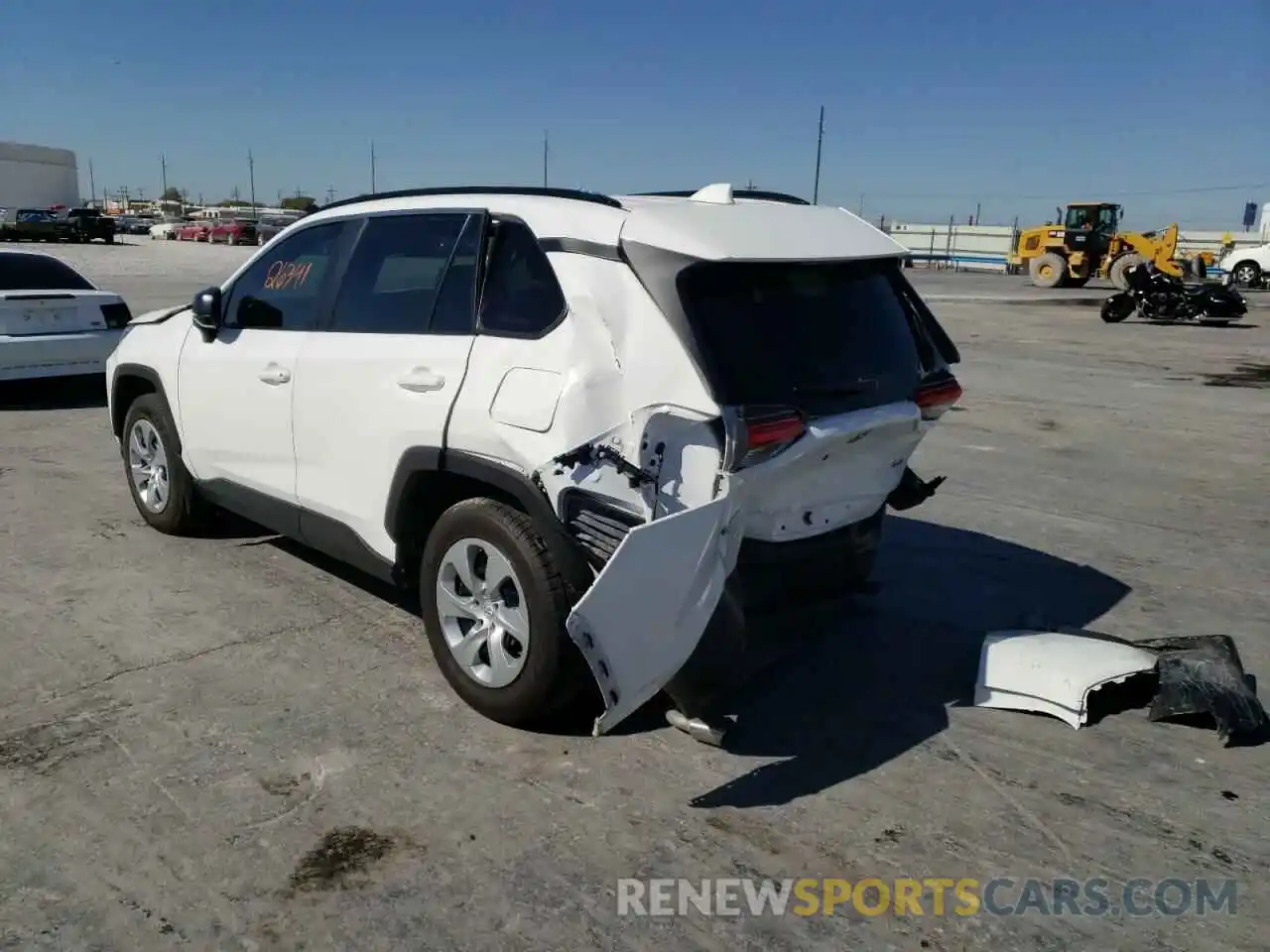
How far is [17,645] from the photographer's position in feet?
14.3

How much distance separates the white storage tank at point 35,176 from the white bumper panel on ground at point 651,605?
89.6m

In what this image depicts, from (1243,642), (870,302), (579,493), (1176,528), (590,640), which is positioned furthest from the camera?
(1176,528)

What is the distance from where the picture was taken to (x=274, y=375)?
185 inches

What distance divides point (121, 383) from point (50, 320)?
171 inches

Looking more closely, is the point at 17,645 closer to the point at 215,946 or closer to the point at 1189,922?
the point at 215,946

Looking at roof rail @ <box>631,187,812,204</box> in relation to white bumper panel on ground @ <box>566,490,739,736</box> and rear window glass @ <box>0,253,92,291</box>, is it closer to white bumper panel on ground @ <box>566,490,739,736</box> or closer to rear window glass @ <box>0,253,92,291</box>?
white bumper panel on ground @ <box>566,490,739,736</box>

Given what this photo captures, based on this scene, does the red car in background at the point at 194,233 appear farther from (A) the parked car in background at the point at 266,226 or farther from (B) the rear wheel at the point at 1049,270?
(B) the rear wheel at the point at 1049,270

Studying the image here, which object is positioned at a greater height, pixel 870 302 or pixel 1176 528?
pixel 870 302

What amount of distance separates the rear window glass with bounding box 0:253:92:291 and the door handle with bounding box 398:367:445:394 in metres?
7.53

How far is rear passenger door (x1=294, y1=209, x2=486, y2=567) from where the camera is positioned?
3.90m

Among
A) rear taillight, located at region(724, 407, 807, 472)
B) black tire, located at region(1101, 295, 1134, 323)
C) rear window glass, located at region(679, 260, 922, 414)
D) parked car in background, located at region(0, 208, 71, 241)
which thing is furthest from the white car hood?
parked car in background, located at region(0, 208, 71, 241)

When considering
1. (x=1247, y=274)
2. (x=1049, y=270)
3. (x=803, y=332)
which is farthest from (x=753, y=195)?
(x=1247, y=274)

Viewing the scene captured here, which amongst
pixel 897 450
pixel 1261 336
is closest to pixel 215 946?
pixel 897 450

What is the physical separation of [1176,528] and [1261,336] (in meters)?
16.8
